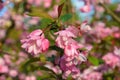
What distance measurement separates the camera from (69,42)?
1952 mm

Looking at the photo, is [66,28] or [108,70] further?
[108,70]

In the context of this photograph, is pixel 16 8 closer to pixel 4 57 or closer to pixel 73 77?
pixel 4 57

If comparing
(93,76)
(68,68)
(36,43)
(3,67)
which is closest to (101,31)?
(93,76)

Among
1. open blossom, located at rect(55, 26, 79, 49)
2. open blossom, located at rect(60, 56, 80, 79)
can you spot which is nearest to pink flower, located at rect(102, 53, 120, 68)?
open blossom, located at rect(60, 56, 80, 79)

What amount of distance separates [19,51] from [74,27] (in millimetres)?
2008

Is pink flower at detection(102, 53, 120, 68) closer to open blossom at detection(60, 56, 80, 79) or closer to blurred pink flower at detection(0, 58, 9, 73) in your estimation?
blurred pink flower at detection(0, 58, 9, 73)

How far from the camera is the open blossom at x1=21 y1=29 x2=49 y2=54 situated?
6.34ft

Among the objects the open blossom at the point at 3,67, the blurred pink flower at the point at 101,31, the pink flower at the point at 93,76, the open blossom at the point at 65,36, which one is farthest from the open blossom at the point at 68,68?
the blurred pink flower at the point at 101,31

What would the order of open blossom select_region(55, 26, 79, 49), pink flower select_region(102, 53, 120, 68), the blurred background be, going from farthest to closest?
pink flower select_region(102, 53, 120, 68), the blurred background, open blossom select_region(55, 26, 79, 49)

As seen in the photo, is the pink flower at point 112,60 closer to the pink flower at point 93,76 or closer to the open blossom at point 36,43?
the pink flower at point 93,76

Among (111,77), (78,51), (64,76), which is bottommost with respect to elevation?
(111,77)

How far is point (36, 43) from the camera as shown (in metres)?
1.95

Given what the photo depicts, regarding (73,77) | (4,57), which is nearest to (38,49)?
(73,77)

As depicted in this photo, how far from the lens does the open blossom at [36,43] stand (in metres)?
1.93
